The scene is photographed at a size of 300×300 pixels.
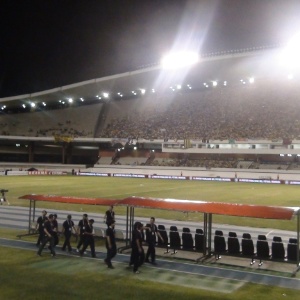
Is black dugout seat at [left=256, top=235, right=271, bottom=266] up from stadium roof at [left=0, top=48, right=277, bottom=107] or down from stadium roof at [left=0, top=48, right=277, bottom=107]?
down

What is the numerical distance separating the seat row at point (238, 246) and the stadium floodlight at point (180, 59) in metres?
47.7

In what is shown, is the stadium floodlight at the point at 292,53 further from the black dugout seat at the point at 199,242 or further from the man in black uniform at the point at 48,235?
the man in black uniform at the point at 48,235

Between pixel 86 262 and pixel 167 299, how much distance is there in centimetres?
431

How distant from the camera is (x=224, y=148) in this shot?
6581 centimetres

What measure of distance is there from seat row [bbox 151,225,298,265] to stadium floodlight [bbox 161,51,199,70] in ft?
157

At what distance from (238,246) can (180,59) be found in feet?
162

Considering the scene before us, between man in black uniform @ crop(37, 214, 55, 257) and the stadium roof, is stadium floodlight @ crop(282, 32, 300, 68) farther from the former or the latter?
man in black uniform @ crop(37, 214, 55, 257)

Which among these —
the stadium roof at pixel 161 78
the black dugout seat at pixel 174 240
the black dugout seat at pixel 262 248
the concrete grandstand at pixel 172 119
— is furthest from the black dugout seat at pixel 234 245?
the stadium roof at pixel 161 78

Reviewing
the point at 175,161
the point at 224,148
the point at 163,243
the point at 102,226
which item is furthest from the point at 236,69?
the point at 163,243

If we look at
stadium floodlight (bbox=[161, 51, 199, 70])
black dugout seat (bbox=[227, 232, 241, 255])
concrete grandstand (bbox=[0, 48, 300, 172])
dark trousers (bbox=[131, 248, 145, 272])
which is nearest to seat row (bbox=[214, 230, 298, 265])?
black dugout seat (bbox=[227, 232, 241, 255])

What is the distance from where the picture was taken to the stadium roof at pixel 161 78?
59.9 meters

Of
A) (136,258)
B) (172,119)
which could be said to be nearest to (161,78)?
(172,119)

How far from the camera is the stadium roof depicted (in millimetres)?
59875

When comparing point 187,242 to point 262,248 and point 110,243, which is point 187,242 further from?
point 110,243
